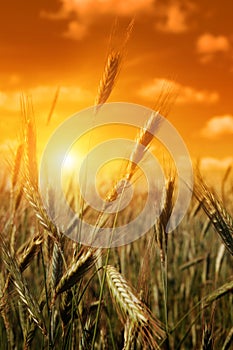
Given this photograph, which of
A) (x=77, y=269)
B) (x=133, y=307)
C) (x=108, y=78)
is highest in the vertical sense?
(x=108, y=78)

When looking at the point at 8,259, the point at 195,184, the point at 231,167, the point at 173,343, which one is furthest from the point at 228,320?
the point at 8,259

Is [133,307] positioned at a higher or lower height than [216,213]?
lower

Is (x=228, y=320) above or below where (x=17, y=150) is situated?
below

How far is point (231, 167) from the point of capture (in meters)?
4.44

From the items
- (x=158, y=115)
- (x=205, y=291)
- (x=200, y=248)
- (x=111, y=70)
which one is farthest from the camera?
(x=200, y=248)

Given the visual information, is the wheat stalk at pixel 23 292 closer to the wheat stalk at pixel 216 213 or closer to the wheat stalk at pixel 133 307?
the wheat stalk at pixel 133 307

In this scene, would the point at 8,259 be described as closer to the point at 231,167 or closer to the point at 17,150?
the point at 17,150

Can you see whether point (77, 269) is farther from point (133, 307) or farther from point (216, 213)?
point (216, 213)

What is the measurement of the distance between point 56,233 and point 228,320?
197 centimetres

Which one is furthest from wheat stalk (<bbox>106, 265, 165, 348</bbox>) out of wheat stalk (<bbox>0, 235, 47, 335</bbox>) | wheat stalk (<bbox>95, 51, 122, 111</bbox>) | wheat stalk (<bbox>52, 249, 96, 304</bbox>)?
wheat stalk (<bbox>95, 51, 122, 111</bbox>)

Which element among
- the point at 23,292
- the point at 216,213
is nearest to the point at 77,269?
the point at 23,292

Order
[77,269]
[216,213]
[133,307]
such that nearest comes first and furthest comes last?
[133,307] → [77,269] → [216,213]

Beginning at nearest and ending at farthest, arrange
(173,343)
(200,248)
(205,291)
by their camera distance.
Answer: (173,343) < (205,291) < (200,248)

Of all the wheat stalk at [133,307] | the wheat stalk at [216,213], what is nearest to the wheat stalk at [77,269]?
the wheat stalk at [133,307]
